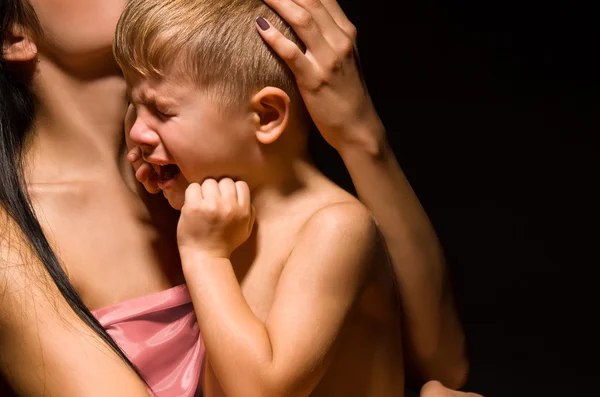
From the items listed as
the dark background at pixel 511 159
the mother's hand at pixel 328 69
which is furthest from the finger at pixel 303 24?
the dark background at pixel 511 159

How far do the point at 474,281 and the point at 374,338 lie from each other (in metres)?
0.91

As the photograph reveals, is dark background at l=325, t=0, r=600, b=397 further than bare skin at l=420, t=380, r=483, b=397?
Yes

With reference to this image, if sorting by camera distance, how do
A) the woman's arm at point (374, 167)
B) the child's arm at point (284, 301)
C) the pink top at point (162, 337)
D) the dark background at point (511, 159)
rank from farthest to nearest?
1. the dark background at point (511, 159)
2. the pink top at point (162, 337)
3. the woman's arm at point (374, 167)
4. the child's arm at point (284, 301)

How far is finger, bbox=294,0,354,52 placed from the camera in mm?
1632

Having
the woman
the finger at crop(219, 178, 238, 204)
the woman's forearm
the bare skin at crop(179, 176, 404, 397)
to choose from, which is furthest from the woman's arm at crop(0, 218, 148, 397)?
the woman's forearm

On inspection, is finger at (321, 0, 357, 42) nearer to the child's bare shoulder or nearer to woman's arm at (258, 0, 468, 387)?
woman's arm at (258, 0, 468, 387)

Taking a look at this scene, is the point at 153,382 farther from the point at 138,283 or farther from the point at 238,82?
the point at 238,82

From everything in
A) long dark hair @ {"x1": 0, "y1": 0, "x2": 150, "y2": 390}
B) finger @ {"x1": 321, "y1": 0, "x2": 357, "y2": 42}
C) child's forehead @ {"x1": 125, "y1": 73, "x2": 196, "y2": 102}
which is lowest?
long dark hair @ {"x1": 0, "y1": 0, "x2": 150, "y2": 390}

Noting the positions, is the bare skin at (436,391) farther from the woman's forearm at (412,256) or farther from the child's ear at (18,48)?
the child's ear at (18,48)

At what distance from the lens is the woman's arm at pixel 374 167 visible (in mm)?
1604

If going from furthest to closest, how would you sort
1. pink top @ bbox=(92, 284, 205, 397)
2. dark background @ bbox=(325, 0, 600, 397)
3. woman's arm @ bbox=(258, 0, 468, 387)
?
dark background @ bbox=(325, 0, 600, 397)
pink top @ bbox=(92, 284, 205, 397)
woman's arm @ bbox=(258, 0, 468, 387)

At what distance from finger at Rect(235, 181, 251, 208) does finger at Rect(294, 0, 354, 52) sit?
0.20 meters

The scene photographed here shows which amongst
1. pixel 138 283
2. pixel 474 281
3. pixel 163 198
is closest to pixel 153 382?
pixel 138 283

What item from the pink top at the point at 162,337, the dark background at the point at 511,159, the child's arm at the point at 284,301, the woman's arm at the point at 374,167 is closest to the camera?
the child's arm at the point at 284,301
